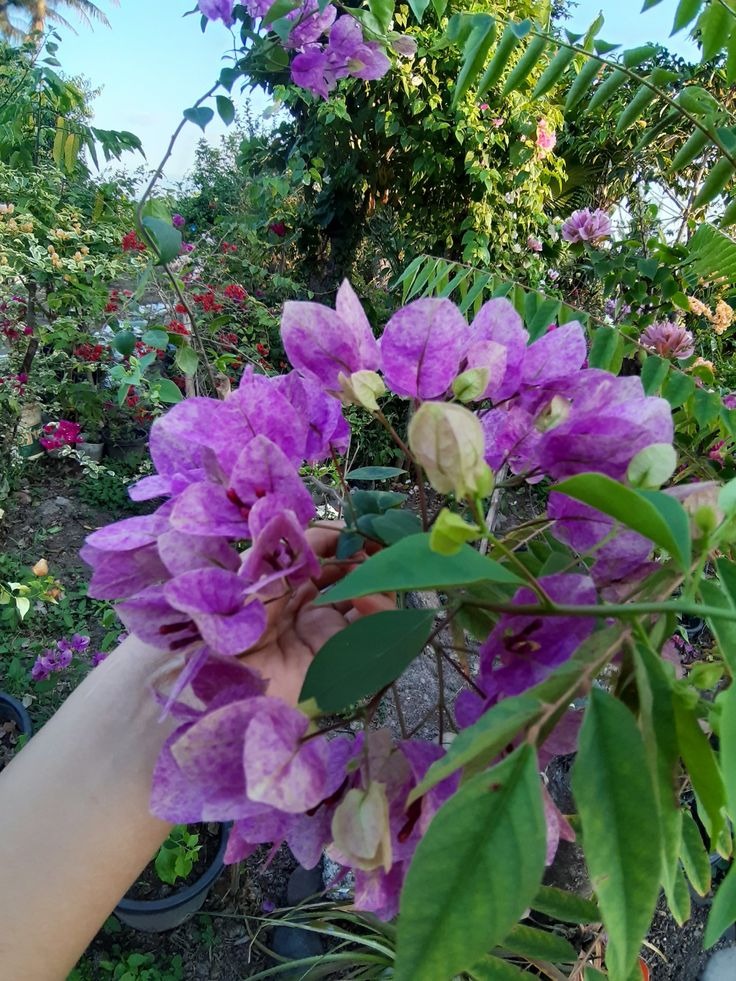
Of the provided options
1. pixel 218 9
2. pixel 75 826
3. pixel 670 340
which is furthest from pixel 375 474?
pixel 670 340

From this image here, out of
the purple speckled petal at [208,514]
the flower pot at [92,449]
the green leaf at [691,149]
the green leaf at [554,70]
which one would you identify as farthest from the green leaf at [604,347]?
the flower pot at [92,449]

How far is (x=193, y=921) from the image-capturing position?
1467 mm

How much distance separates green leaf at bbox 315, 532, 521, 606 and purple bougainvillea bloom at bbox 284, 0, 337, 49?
2.72 feet

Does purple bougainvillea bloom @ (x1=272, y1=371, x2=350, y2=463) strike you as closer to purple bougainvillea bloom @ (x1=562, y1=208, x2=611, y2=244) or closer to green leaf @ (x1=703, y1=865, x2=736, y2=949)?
green leaf @ (x1=703, y1=865, x2=736, y2=949)

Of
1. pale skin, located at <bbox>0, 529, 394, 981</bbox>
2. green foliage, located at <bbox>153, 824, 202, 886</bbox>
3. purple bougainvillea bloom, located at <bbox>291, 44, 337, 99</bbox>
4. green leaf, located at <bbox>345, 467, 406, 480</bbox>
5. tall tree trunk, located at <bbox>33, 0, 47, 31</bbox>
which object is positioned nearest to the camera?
green leaf, located at <bbox>345, 467, 406, 480</bbox>

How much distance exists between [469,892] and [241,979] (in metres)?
1.52

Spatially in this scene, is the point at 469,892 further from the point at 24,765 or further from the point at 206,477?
the point at 24,765

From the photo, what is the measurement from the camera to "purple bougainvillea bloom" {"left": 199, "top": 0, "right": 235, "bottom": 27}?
0.87 metres

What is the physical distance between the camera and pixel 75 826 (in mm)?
524

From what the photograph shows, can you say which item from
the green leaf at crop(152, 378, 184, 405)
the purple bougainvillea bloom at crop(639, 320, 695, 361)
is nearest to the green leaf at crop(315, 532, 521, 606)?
the green leaf at crop(152, 378, 184, 405)

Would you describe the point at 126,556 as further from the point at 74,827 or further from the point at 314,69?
the point at 314,69

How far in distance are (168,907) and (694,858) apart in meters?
1.35

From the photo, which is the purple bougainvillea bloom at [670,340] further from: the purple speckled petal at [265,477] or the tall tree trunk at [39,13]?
the tall tree trunk at [39,13]

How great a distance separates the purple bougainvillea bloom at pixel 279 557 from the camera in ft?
0.90
